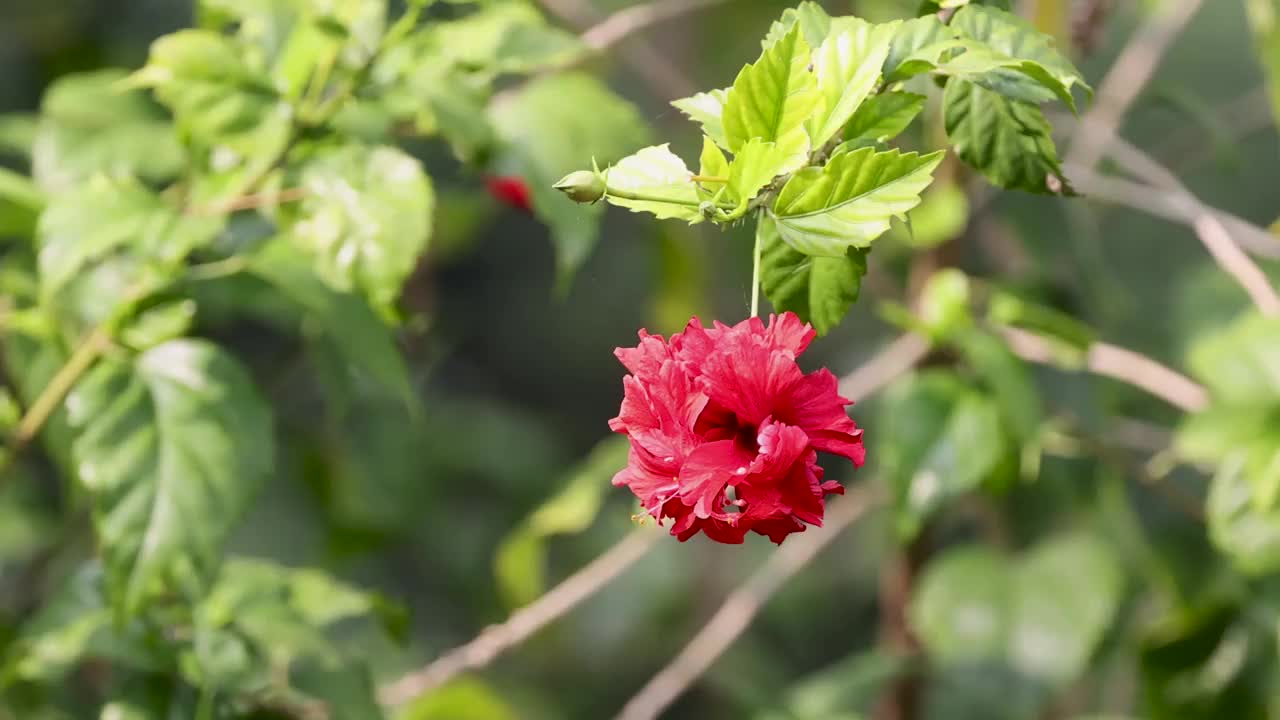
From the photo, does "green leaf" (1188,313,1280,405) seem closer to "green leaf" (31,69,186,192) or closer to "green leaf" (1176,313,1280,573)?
"green leaf" (1176,313,1280,573)

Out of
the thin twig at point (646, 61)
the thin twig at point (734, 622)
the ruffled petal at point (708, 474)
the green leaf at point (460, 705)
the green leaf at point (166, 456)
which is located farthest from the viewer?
the green leaf at point (460, 705)

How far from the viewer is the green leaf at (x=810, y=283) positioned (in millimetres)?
438

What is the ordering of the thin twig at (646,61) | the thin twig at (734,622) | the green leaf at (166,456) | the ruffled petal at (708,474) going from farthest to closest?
the thin twig at (646,61) → the thin twig at (734,622) → the green leaf at (166,456) → the ruffled petal at (708,474)

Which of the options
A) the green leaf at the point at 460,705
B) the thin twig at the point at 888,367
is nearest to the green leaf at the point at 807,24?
the thin twig at the point at 888,367

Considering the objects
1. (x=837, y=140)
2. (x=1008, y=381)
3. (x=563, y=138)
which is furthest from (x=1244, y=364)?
(x=837, y=140)

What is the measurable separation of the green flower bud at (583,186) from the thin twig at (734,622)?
56 cm

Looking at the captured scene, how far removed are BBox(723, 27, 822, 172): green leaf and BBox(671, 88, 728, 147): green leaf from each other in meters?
0.02

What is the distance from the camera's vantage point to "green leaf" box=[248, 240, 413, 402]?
669 millimetres

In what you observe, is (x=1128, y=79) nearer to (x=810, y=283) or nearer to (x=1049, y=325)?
(x=1049, y=325)

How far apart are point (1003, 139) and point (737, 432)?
142 mm

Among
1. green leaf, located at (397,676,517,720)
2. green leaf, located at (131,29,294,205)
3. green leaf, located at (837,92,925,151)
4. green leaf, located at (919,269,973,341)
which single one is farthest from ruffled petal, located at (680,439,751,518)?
green leaf, located at (397,676,517,720)

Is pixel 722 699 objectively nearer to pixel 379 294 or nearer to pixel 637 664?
pixel 637 664

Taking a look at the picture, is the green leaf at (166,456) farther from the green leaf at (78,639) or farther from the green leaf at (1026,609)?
the green leaf at (1026,609)

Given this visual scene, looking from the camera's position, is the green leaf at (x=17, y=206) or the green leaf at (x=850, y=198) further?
the green leaf at (x=17, y=206)
